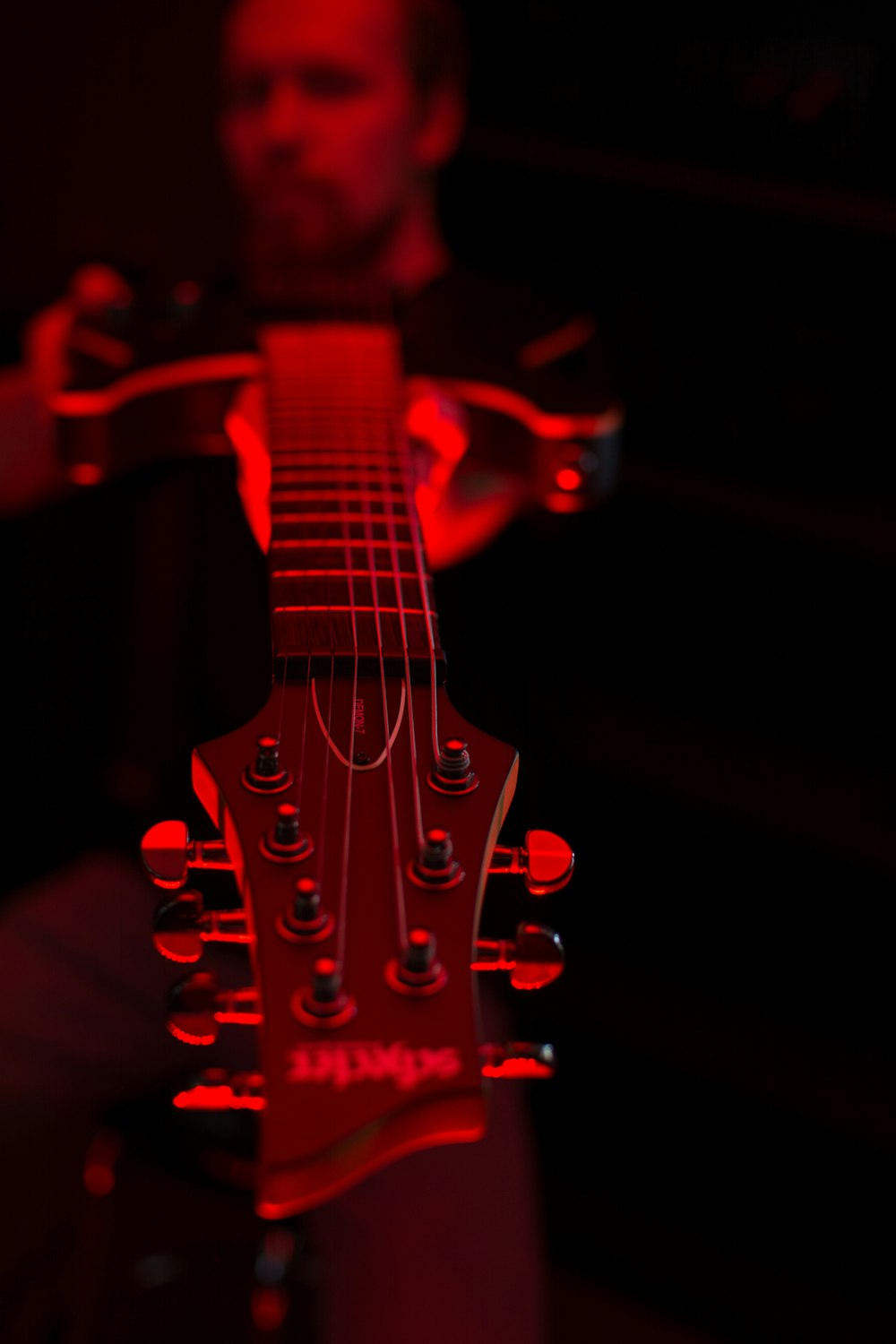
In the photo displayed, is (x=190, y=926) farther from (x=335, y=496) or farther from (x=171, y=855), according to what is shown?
(x=335, y=496)

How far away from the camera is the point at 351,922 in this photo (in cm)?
45

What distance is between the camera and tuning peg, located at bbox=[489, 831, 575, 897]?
0.49 m

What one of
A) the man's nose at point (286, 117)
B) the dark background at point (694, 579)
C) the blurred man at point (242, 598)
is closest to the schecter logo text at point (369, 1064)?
the blurred man at point (242, 598)

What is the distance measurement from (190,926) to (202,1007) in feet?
0.13

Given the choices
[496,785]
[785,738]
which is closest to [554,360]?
[785,738]

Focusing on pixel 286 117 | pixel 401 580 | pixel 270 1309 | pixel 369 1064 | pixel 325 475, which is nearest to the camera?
pixel 369 1064

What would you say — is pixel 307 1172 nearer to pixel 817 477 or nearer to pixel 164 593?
pixel 817 477

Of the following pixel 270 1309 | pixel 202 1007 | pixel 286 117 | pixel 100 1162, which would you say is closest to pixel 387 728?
pixel 202 1007

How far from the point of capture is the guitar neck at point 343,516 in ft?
1.90

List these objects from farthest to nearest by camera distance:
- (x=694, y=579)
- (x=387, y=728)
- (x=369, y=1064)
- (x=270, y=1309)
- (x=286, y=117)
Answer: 1. (x=694, y=579)
2. (x=270, y=1309)
3. (x=286, y=117)
4. (x=387, y=728)
5. (x=369, y=1064)

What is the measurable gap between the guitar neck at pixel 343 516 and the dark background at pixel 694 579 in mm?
346

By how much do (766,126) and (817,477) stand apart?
0.39 meters

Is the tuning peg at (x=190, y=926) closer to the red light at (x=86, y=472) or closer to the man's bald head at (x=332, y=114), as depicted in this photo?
the red light at (x=86, y=472)

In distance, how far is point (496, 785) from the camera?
51 cm
